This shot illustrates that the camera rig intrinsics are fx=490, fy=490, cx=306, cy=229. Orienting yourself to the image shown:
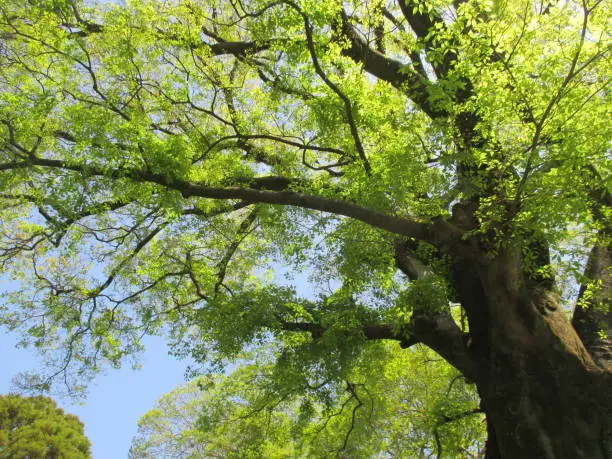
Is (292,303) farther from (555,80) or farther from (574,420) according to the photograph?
(555,80)

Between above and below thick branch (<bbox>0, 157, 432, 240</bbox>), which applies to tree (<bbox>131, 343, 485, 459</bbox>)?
below

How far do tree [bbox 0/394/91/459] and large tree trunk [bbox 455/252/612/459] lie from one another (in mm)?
16916

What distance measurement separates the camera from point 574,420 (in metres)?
5.27

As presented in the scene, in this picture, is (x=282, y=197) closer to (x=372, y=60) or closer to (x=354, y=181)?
(x=354, y=181)

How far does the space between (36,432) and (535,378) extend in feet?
60.1

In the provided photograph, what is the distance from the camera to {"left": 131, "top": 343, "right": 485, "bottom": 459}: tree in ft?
26.6

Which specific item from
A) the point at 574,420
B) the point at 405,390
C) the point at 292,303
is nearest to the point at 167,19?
the point at 292,303

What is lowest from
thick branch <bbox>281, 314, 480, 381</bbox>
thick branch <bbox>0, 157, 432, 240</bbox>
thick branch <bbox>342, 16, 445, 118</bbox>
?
thick branch <bbox>281, 314, 480, 381</bbox>

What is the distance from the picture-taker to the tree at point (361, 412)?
8.09m

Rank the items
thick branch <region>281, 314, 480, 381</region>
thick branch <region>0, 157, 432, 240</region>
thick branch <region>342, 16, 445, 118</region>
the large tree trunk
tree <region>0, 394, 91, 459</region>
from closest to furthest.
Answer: the large tree trunk → thick branch <region>0, 157, 432, 240</region> → thick branch <region>281, 314, 480, 381</region> → thick branch <region>342, 16, 445, 118</region> → tree <region>0, 394, 91, 459</region>

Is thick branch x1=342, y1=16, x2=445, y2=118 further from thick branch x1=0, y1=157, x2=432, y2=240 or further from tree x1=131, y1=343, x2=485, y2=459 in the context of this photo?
tree x1=131, y1=343, x2=485, y2=459

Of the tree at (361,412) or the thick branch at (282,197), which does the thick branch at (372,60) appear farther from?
the tree at (361,412)

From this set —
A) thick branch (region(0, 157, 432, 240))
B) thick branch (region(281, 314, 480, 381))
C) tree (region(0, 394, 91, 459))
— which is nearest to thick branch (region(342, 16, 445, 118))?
thick branch (region(0, 157, 432, 240))

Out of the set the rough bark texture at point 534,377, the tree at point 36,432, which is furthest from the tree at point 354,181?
the tree at point 36,432
